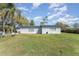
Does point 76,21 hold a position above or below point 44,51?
above

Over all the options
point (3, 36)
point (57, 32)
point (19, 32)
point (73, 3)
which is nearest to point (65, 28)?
point (57, 32)

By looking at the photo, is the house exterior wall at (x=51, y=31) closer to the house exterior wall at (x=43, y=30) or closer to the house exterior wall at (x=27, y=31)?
the house exterior wall at (x=43, y=30)

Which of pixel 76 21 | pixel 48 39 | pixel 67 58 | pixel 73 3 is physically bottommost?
pixel 67 58

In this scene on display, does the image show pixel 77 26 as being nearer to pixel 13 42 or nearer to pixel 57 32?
pixel 57 32

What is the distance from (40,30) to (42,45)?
20 cm

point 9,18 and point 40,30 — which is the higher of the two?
point 9,18

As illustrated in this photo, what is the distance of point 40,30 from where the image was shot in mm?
3484

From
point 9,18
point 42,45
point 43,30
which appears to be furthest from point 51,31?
point 9,18

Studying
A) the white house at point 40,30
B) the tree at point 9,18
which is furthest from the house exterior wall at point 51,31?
the tree at point 9,18

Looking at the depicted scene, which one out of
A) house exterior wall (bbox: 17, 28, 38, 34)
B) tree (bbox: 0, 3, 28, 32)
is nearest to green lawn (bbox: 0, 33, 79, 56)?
house exterior wall (bbox: 17, 28, 38, 34)

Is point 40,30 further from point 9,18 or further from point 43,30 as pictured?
point 9,18

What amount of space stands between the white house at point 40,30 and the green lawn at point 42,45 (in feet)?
0.14

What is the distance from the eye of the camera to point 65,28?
3484mm

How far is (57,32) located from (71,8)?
1.18 feet
